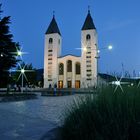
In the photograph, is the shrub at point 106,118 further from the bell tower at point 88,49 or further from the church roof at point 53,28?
the church roof at point 53,28

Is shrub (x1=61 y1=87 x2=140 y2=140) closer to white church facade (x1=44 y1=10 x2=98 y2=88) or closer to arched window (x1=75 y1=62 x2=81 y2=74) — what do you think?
white church facade (x1=44 y1=10 x2=98 y2=88)

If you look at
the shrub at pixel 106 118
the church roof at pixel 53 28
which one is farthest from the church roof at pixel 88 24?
the shrub at pixel 106 118

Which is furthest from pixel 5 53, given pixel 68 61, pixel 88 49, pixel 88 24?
pixel 88 24

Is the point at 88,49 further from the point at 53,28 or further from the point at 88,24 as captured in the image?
the point at 53,28

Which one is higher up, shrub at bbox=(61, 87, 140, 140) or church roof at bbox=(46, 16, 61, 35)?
church roof at bbox=(46, 16, 61, 35)

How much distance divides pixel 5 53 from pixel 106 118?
2153 cm

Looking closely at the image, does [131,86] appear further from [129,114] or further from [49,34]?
[49,34]

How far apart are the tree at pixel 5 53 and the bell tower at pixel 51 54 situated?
60602mm

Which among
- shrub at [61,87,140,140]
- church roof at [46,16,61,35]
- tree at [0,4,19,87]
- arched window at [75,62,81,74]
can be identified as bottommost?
shrub at [61,87,140,140]

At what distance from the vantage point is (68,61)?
88.8 metres

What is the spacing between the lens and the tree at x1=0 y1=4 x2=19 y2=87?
24.4 metres

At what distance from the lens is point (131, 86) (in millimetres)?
5574

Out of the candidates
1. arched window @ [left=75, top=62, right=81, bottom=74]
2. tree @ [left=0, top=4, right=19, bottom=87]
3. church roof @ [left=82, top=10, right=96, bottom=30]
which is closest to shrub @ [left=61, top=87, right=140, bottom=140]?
tree @ [left=0, top=4, right=19, bottom=87]

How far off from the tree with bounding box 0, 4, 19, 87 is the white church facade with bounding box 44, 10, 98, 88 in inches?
2300
